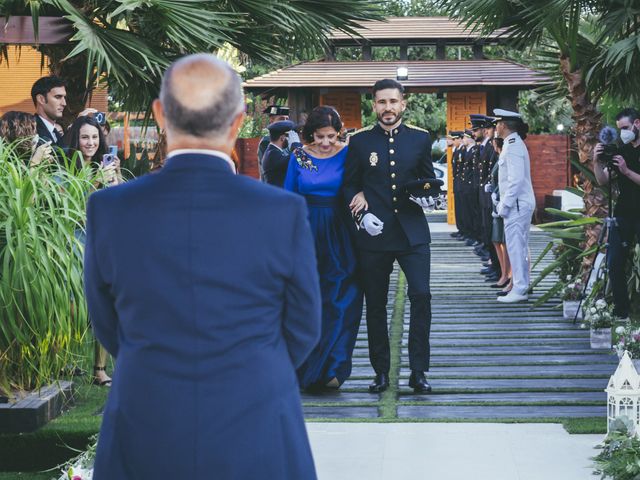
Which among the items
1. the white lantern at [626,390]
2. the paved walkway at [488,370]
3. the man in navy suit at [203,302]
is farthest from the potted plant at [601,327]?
the man in navy suit at [203,302]

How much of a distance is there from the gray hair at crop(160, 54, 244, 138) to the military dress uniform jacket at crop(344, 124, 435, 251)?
517 centimetres

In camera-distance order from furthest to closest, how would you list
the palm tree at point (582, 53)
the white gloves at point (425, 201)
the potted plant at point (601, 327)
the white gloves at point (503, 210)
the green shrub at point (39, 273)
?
the white gloves at point (503, 210) → the palm tree at point (582, 53) → the potted plant at point (601, 327) → the white gloves at point (425, 201) → the green shrub at point (39, 273)

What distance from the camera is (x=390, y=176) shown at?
8273 millimetres

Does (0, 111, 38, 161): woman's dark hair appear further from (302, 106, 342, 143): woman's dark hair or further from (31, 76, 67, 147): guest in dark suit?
(302, 106, 342, 143): woman's dark hair

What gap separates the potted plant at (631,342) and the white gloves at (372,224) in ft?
6.15

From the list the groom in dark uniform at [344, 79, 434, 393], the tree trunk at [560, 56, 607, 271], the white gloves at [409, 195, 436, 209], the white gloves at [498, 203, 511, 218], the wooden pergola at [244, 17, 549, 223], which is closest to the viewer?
the white gloves at [409, 195, 436, 209]

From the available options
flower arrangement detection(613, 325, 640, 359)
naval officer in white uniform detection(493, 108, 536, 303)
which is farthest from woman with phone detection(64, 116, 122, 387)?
naval officer in white uniform detection(493, 108, 536, 303)

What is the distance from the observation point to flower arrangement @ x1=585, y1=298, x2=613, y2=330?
10156mm

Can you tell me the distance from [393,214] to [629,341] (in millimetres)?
1854

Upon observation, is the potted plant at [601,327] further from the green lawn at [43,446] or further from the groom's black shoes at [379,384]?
the green lawn at [43,446]

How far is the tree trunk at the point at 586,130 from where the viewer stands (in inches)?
481

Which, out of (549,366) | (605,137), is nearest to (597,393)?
(549,366)

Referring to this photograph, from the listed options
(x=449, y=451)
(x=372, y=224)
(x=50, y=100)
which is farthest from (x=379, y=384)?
(x=50, y=100)

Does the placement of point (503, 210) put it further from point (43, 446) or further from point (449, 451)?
point (43, 446)
